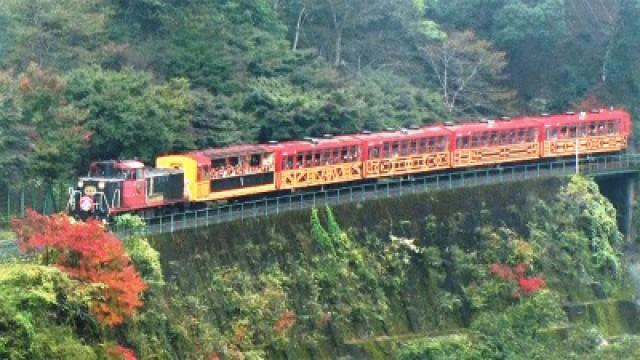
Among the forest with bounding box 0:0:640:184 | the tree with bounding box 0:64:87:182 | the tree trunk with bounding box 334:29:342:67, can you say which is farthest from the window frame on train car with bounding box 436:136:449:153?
the tree with bounding box 0:64:87:182

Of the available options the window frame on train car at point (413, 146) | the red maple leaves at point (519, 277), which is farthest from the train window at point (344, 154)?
the red maple leaves at point (519, 277)

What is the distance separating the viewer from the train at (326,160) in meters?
35.5

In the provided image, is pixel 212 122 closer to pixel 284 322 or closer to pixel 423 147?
pixel 423 147

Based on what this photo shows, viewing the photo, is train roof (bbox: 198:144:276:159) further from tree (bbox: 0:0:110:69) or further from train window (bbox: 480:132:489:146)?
train window (bbox: 480:132:489:146)

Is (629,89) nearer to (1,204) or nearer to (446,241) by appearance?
(446,241)

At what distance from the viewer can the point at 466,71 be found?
2189 inches

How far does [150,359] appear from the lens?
30125mm

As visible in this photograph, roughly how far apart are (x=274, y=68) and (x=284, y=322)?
17.1m

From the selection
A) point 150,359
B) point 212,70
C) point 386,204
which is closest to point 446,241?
point 386,204

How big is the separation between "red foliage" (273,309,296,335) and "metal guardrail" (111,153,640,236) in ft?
11.5

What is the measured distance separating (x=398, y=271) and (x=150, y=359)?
1130 cm

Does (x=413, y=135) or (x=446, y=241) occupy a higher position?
(x=413, y=135)

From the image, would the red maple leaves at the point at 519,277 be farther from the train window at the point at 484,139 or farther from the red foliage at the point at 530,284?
the train window at the point at 484,139

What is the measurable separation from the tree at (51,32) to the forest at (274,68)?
51 mm
